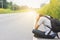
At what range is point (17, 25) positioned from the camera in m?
4.91

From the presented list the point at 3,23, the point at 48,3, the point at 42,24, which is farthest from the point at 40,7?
the point at 3,23


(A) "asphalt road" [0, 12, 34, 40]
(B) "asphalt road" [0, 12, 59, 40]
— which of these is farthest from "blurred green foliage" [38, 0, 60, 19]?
(A) "asphalt road" [0, 12, 34, 40]

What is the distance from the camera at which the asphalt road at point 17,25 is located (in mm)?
4426

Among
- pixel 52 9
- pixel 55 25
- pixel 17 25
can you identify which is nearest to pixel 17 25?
pixel 17 25

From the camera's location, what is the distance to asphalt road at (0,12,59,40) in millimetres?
4426

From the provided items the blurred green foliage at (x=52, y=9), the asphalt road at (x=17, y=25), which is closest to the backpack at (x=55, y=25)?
the blurred green foliage at (x=52, y=9)

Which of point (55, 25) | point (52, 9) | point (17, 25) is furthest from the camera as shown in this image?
point (17, 25)

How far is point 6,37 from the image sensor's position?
4.23 m

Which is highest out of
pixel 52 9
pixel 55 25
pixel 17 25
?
pixel 52 9

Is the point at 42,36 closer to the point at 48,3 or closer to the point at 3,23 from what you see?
the point at 48,3

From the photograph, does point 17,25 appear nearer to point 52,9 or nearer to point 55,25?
point 52,9

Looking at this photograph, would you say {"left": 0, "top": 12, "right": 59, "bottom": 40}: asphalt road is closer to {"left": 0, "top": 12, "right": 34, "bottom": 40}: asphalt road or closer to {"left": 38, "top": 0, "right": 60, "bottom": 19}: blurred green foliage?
{"left": 0, "top": 12, "right": 34, "bottom": 40}: asphalt road

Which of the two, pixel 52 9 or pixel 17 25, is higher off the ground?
pixel 52 9

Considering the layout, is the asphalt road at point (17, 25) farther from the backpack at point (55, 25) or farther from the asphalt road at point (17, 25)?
the backpack at point (55, 25)
